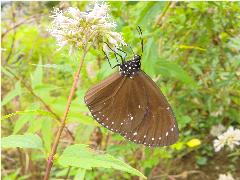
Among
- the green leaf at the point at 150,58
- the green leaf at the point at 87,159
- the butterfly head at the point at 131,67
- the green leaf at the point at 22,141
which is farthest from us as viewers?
the green leaf at the point at 150,58

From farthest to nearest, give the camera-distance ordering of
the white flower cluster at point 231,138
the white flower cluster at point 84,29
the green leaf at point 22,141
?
the white flower cluster at point 231,138, the white flower cluster at point 84,29, the green leaf at point 22,141

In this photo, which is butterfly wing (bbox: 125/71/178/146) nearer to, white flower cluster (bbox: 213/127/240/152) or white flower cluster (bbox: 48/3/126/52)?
white flower cluster (bbox: 48/3/126/52)

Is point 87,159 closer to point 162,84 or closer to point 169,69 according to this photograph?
point 169,69

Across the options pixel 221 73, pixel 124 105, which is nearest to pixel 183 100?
pixel 221 73

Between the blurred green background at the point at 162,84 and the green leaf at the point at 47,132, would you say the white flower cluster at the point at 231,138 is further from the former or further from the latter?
the green leaf at the point at 47,132

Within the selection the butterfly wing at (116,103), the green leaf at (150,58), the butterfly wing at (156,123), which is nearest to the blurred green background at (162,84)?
the green leaf at (150,58)

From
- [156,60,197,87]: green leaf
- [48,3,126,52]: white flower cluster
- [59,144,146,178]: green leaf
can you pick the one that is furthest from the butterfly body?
[59,144,146,178]: green leaf

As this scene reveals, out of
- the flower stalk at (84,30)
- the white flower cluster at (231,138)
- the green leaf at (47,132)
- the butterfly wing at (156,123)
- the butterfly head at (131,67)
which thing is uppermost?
the flower stalk at (84,30)
